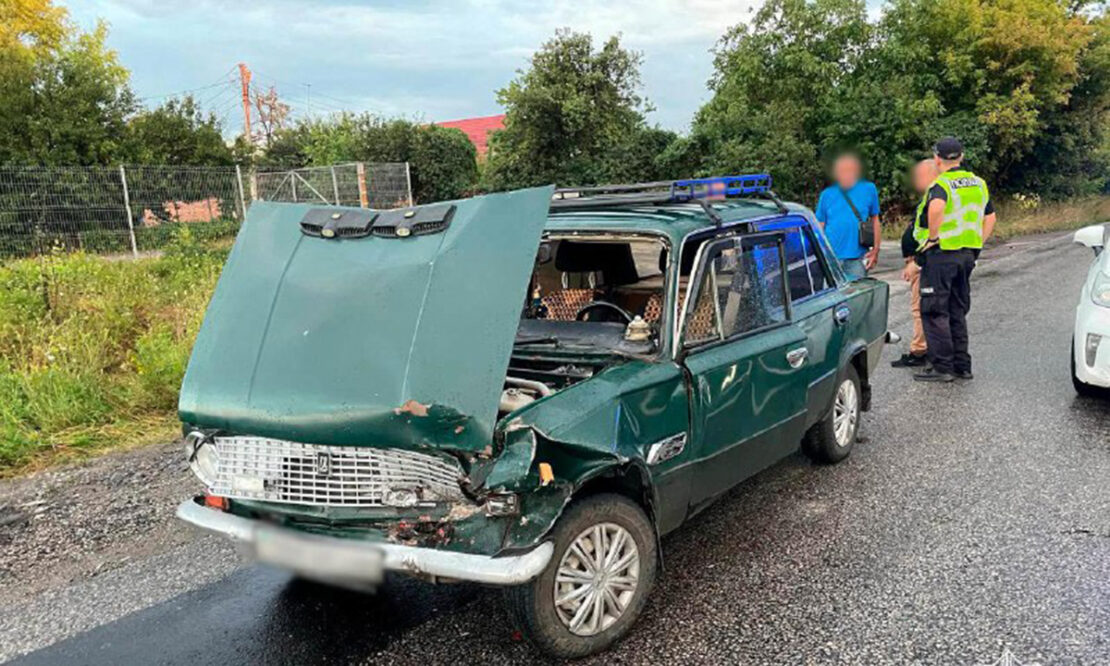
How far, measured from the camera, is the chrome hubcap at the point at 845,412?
4.71m

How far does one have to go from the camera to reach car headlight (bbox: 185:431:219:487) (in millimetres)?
3002

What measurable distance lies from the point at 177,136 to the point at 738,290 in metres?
21.7

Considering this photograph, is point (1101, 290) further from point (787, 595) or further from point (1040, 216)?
point (1040, 216)

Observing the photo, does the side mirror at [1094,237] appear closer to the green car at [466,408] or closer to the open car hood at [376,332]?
the green car at [466,408]

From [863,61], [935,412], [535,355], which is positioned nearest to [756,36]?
[863,61]

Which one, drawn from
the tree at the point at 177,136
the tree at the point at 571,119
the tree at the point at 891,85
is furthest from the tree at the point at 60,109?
the tree at the point at 891,85

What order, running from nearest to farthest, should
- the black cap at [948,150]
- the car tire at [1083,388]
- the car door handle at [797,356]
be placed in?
the car door handle at [797,356]
the car tire at [1083,388]
the black cap at [948,150]

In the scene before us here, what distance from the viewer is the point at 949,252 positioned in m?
6.38

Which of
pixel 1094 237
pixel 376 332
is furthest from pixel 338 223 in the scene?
pixel 1094 237

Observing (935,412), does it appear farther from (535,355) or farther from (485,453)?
(485,453)

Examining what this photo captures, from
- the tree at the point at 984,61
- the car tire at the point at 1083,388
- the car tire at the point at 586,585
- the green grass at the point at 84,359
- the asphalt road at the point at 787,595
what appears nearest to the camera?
the car tire at the point at 586,585

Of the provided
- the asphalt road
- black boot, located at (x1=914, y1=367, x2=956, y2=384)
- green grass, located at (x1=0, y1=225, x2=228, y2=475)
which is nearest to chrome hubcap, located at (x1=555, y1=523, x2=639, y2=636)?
the asphalt road

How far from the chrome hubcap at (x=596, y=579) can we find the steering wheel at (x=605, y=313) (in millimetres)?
1235

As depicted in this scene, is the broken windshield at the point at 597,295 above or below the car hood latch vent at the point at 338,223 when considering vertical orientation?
below
